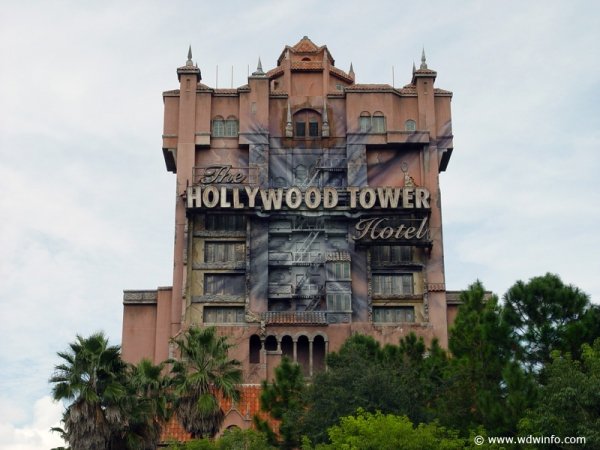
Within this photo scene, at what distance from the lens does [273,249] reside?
264 feet

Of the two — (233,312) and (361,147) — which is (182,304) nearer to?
(233,312)

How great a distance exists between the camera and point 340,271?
78.6 m

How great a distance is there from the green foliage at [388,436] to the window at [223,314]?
116ft

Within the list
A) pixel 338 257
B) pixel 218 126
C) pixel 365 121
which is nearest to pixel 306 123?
pixel 365 121

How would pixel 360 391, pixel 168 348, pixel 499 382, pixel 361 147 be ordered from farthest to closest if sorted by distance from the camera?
pixel 361 147
pixel 168 348
pixel 360 391
pixel 499 382

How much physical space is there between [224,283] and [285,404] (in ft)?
97.7

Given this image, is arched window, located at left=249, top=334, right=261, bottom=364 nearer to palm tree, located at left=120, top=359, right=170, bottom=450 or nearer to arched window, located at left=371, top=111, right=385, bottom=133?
arched window, located at left=371, top=111, right=385, bottom=133

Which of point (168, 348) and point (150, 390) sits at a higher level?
point (168, 348)

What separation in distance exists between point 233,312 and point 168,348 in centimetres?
563

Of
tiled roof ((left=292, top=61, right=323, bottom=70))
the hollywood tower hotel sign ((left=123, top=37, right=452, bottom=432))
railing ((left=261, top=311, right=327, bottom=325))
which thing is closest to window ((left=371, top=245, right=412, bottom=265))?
the hollywood tower hotel sign ((left=123, top=37, right=452, bottom=432))

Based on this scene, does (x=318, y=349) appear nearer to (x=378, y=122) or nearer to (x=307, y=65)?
(x=378, y=122)

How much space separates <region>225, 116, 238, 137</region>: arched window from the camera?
8375cm

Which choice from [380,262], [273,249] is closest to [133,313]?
[273,249]

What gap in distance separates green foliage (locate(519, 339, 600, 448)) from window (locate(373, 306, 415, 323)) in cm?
3920
